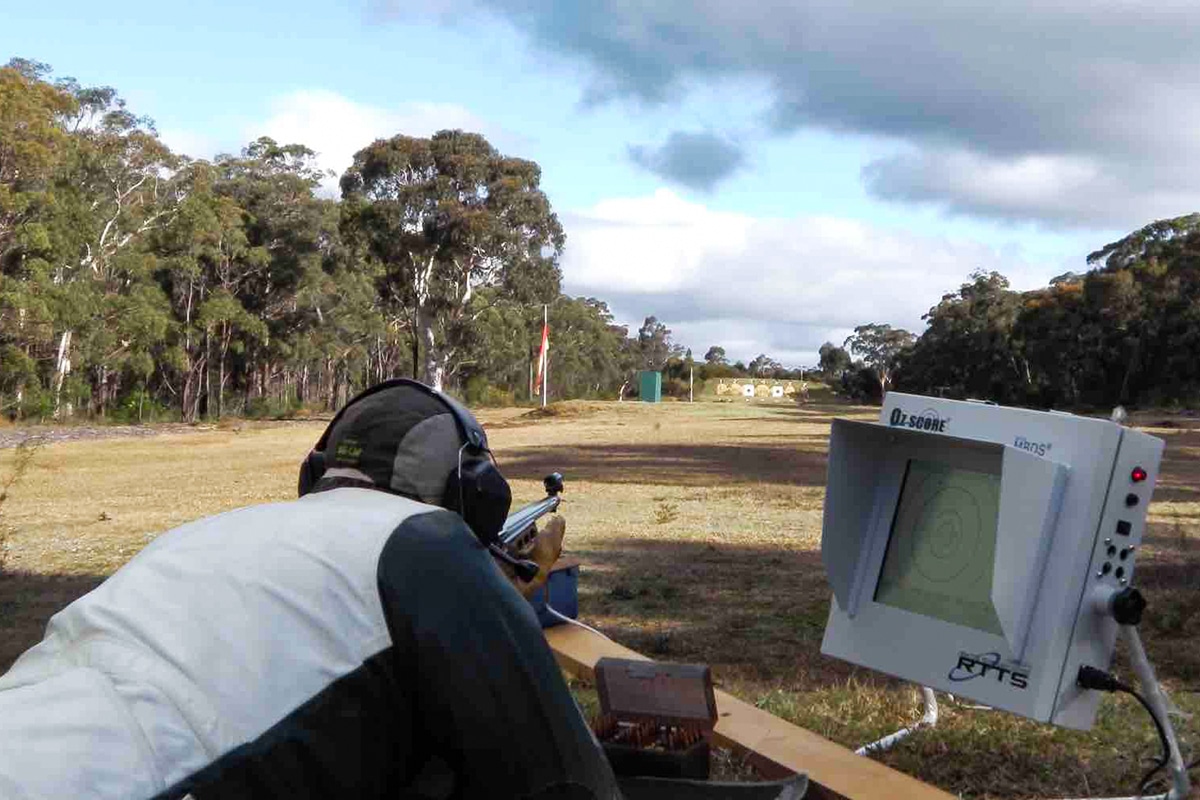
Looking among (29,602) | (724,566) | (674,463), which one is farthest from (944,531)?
(674,463)

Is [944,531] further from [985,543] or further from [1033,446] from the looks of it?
[1033,446]

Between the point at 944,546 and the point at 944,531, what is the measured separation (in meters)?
0.04

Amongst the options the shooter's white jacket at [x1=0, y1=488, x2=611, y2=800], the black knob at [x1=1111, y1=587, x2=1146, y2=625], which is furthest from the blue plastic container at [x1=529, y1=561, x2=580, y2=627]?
the shooter's white jacket at [x1=0, y1=488, x2=611, y2=800]

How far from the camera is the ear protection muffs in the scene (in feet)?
6.15

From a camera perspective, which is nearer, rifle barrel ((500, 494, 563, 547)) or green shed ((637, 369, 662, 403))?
rifle barrel ((500, 494, 563, 547))

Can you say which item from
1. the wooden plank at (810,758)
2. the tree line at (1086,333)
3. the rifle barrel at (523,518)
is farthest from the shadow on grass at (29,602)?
the tree line at (1086,333)

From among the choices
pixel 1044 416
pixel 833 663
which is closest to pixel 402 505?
pixel 1044 416

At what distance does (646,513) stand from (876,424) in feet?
36.2

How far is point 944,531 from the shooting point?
11.1 feet

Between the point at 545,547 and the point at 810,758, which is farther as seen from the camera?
the point at 810,758

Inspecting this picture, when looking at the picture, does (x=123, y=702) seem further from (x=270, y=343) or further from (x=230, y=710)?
(x=270, y=343)

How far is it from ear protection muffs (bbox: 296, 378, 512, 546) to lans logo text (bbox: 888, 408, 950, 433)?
154cm

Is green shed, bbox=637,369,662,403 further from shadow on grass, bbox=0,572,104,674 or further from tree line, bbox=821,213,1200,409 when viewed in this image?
shadow on grass, bbox=0,572,104,674

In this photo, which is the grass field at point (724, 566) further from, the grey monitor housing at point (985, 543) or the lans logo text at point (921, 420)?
the lans logo text at point (921, 420)
